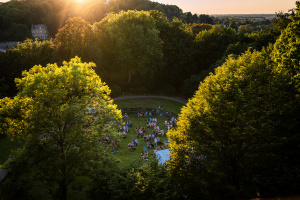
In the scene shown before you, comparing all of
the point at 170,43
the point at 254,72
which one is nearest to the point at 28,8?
the point at 170,43

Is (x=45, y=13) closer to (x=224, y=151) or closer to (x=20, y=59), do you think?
(x=20, y=59)

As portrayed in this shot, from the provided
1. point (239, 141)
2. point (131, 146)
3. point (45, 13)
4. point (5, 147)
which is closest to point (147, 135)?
point (131, 146)

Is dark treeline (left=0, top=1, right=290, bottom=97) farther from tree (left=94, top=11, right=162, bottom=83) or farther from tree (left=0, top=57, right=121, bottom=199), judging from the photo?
tree (left=0, top=57, right=121, bottom=199)

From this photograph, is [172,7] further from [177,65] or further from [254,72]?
[254,72]

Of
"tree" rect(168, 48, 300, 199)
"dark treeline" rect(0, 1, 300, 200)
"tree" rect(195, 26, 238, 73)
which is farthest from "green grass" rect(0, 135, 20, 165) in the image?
"tree" rect(195, 26, 238, 73)

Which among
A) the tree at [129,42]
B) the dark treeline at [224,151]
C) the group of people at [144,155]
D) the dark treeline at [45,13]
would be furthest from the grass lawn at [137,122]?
the dark treeline at [45,13]
